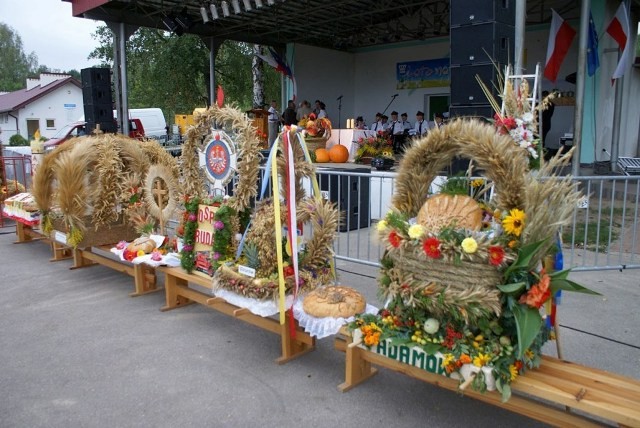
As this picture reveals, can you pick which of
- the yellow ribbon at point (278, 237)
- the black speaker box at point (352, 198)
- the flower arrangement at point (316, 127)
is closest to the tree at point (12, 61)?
the flower arrangement at point (316, 127)

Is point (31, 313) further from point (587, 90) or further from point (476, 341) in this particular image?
point (587, 90)

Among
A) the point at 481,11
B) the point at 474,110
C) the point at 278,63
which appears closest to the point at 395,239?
the point at 474,110

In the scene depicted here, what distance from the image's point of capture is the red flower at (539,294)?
7.73 ft

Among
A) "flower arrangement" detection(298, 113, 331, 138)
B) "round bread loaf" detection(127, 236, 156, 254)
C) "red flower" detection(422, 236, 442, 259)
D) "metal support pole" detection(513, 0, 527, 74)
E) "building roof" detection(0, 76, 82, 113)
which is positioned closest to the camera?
"red flower" detection(422, 236, 442, 259)

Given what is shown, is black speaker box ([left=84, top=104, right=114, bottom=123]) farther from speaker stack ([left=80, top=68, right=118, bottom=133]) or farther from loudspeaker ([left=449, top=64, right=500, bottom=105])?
loudspeaker ([left=449, top=64, right=500, bottom=105])

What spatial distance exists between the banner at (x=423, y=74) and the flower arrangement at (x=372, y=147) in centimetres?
587

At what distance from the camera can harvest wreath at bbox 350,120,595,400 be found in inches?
95.4

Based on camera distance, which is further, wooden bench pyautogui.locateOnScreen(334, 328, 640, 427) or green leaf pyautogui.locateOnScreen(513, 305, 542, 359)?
green leaf pyautogui.locateOnScreen(513, 305, 542, 359)

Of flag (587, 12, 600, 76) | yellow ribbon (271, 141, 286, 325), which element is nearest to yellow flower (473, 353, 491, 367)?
yellow ribbon (271, 141, 286, 325)

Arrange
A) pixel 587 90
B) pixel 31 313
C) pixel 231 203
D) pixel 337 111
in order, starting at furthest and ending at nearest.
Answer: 1. pixel 337 111
2. pixel 587 90
3. pixel 31 313
4. pixel 231 203

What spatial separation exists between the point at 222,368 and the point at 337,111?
1685 cm

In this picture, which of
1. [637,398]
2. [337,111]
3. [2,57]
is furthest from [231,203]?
[2,57]

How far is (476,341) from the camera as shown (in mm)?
2547

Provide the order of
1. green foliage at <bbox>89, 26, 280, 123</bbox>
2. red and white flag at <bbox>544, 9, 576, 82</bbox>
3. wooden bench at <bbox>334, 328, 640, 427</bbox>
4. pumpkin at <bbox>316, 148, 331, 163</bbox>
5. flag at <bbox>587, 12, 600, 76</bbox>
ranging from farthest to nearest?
green foliage at <bbox>89, 26, 280, 123</bbox>, pumpkin at <bbox>316, 148, 331, 163</bbox>, flag at <bbox>587, 12, 600, 76</bbox>, red and white flag at <bbox>544, 9, 576, 82</bbox>, wooden bench at <bbox>334, 328, 640, 427</bbox>
